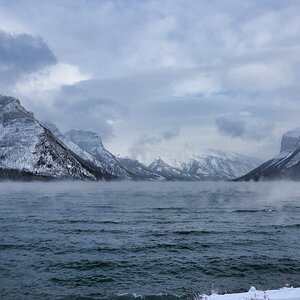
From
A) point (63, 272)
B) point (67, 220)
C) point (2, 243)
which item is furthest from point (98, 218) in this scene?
point (63, 272)

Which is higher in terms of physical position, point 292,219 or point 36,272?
point 292,219

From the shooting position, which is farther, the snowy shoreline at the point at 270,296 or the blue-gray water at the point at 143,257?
the blue-gray water at the point at 143,257

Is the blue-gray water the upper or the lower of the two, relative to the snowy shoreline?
lower

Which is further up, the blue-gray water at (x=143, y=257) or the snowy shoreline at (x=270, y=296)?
the snowy shoreline at (x=270, y=296)

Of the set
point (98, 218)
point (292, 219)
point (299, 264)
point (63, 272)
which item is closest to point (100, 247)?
point (63, 272)

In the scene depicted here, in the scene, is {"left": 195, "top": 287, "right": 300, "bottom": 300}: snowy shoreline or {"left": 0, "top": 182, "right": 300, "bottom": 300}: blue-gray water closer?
{"left": 195, "top": 287, "right": 300, "bottom": 300}: snowy shoreline

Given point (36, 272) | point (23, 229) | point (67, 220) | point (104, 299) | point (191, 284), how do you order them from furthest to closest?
point (67, 220) < point (23, 229) < point (36, 272) < point (191, 284) < point (104, 299)

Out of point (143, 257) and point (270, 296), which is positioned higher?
point (270, 296)

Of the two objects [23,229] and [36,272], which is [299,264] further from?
[23,229]

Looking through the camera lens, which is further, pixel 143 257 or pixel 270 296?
pixel 143 257

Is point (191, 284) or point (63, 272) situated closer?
point (191, 284)

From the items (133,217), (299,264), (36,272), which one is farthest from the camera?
(133,217)

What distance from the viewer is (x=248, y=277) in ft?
96.2

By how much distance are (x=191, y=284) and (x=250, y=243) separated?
15300 millimetres
